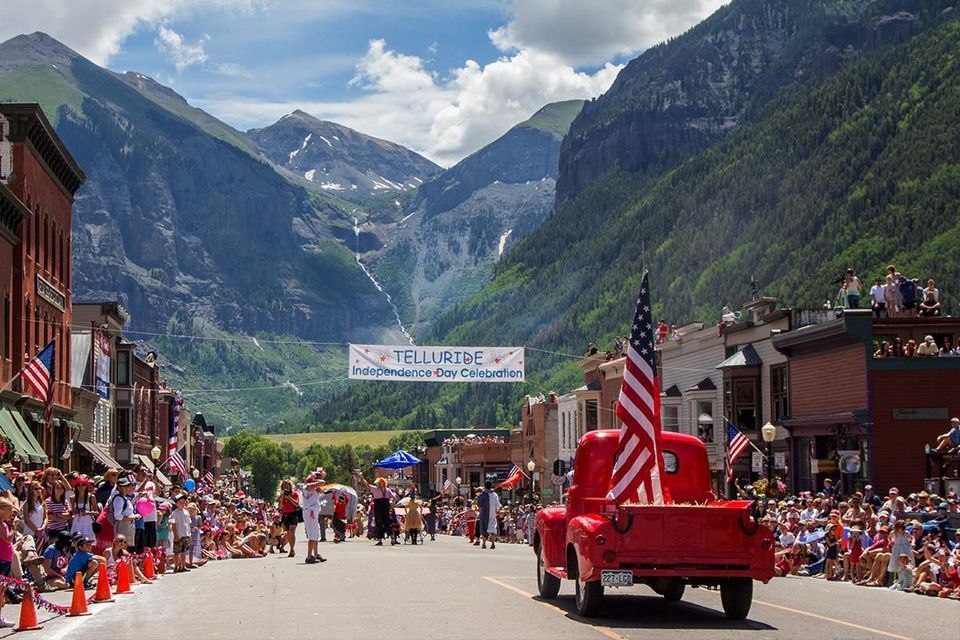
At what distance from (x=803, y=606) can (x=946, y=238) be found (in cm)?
10564

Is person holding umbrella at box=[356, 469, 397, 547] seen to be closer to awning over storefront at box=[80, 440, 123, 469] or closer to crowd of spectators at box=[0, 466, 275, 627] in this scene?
crowd of spectators at box=[0, 466, 275, 627]

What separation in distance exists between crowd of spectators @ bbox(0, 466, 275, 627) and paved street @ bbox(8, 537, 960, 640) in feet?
3.37

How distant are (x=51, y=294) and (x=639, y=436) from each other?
37178mm

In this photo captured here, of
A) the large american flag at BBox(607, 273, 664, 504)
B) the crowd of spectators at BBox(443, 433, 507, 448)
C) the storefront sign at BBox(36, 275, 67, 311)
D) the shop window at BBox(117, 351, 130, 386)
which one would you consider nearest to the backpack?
the large american flag at BBox(607, 273, 664, 504)

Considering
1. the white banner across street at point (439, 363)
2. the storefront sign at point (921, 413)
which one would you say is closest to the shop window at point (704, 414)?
the white banner across street at point (439, 363)

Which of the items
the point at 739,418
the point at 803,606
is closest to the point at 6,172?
the point at 739,418

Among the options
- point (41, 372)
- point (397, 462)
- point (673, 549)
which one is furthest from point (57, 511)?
point (397, 462)

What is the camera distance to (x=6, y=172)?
149 ft

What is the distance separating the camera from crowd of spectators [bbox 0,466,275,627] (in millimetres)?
21016

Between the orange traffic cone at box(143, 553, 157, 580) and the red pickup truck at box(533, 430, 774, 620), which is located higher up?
the red pickup truck at box(533, 430, 774, 620)

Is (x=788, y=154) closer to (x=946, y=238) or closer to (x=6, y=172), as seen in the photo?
(x=946, y=238)

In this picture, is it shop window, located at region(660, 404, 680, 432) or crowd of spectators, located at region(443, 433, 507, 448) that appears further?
crowd of spectators, located at region(443, 433, 507, 448)

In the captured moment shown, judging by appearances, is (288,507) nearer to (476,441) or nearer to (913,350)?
(913,350)

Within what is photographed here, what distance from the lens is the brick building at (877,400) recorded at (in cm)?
4450
